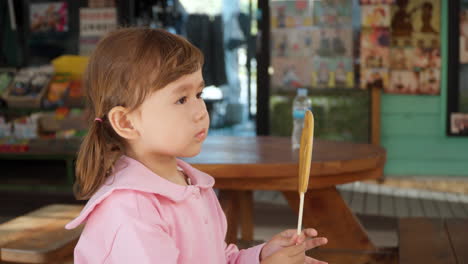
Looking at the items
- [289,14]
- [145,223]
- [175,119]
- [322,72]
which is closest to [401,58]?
[322,72]

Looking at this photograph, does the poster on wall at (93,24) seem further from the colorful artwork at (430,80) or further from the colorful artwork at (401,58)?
the colorful artwork at (430,80)

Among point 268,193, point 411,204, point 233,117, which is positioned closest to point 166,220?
point 411,204

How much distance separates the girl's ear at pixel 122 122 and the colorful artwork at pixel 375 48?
494 centimetres

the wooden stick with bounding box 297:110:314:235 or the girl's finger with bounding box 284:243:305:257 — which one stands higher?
the wooden stick with bounding box 297:110:314:235

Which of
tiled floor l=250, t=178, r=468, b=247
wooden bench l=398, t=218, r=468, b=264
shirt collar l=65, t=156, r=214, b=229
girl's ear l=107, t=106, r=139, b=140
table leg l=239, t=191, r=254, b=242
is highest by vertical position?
girl's ear l=107, t=106, r=139, b=140

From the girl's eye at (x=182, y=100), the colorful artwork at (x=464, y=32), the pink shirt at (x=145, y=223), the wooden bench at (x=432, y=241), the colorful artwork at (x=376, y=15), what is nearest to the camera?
the pink shirt at (x=145, y=223)

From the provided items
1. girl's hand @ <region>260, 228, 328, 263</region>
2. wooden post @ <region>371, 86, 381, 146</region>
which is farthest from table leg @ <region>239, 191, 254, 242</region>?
wooden post @ <region>371, 86, 381, 146</region>

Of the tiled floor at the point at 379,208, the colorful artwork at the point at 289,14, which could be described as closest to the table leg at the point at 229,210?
the tiled floor at the point at 379,208

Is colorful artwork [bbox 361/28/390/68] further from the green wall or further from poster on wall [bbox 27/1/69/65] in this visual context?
poster on wall [bbox 27/1/69/65]

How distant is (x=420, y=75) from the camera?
5855 millimetres

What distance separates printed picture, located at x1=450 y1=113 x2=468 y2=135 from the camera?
5.80 m

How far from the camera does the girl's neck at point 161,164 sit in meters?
1.30

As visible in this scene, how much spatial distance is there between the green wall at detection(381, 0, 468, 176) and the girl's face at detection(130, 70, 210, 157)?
4969 mm

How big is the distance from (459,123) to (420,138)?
0.37 metres
